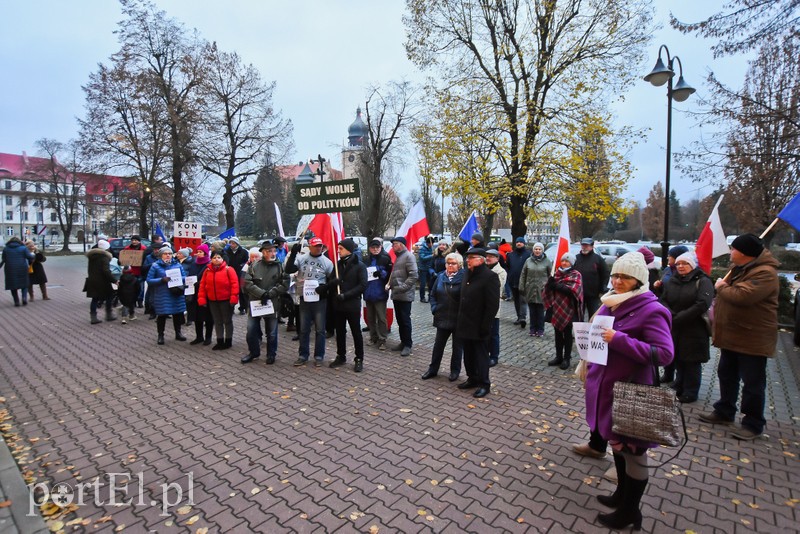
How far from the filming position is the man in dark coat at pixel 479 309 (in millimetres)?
5465

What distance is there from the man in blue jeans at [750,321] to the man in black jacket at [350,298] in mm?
4690

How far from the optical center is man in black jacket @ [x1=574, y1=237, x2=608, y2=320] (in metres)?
7.37

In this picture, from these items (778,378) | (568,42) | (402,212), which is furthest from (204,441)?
(402,212)

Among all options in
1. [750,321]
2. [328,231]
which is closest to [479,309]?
[750,321]

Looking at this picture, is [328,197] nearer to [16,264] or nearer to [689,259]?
[689,259]

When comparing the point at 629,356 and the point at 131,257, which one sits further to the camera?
the point at 131,257

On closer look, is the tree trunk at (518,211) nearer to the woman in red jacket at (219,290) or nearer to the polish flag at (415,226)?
the polish flag at (415,226)

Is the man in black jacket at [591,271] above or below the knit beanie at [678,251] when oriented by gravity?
below

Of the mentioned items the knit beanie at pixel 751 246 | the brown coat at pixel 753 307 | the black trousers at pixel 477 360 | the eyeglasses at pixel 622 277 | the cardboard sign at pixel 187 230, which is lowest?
the black trousers at pixel 477 360

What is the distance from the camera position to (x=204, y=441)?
4.30 metres

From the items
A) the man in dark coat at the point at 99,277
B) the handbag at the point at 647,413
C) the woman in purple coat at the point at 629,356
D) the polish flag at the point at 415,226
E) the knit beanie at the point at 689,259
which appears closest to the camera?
the handbag at the point at 647,413

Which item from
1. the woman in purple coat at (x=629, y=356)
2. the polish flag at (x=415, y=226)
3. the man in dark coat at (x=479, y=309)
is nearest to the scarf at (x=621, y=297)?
the woman in purple coat at (x=629, y=356)

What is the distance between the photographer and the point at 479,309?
218 inches

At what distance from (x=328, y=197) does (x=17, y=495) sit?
5.26 m
